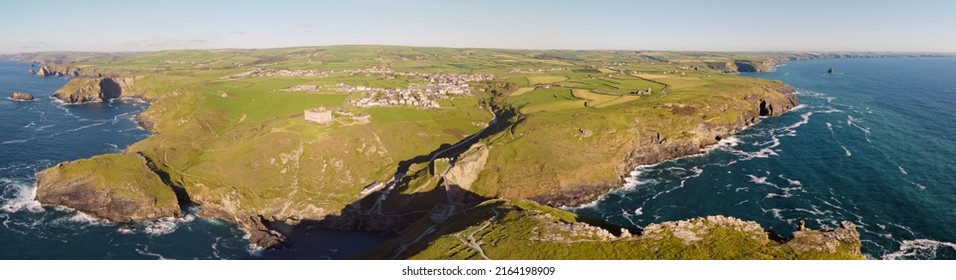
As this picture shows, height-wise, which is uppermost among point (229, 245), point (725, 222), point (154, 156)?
point (725, 222)

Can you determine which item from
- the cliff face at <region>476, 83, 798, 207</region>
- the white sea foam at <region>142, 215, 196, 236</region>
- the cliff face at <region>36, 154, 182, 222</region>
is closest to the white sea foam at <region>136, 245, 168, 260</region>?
the white sea foam at <region>142, 215, 196, 236</region>

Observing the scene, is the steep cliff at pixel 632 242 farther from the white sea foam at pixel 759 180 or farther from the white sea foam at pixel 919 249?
the white sea foam at pixel 759 180

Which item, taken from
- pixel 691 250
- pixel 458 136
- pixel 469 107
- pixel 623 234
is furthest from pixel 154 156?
pixel 691 250

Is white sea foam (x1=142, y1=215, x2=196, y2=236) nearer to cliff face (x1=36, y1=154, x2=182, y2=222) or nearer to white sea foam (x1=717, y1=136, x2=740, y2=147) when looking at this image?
cliff face (x1=36, y1=154, x2=182, y2=222)

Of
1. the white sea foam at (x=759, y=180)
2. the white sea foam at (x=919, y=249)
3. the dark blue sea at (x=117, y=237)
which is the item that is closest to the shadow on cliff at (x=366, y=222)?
the dark blue sea at (x=117, y=237)

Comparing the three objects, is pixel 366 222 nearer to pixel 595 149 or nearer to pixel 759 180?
pixel 595 149

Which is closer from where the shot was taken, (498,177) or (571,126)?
(498,177)

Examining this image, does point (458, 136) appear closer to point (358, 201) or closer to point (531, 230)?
point (358, 201)
